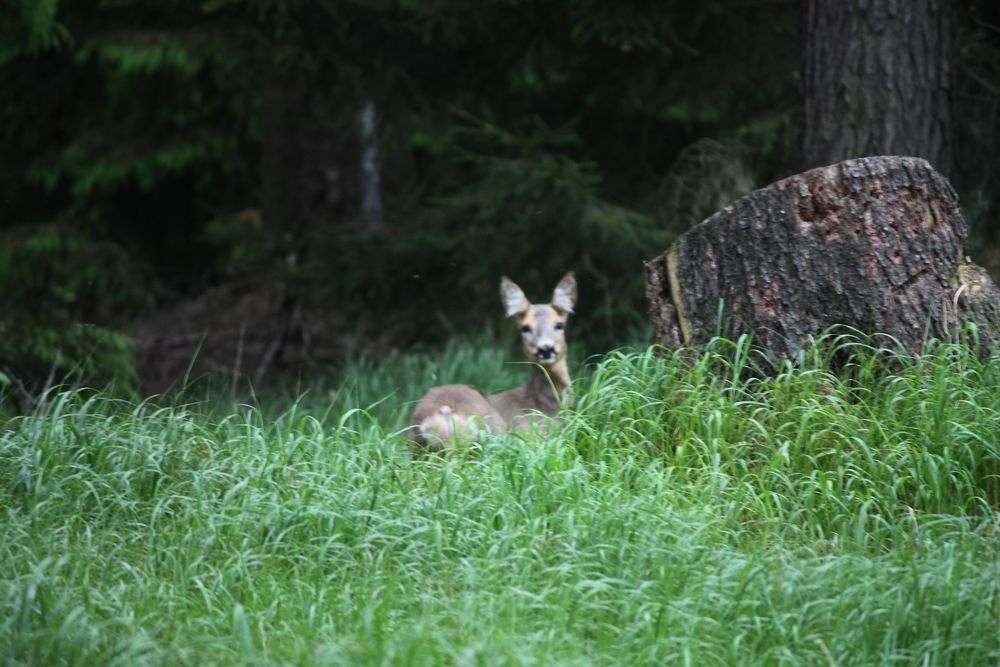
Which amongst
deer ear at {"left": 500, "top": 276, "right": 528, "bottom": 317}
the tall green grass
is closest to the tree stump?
the tall green grass

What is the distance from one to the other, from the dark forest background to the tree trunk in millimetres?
68

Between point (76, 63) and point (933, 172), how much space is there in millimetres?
9762

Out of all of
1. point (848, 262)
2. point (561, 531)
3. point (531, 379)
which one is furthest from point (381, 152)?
point (561, 531)

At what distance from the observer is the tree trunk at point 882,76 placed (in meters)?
5.99

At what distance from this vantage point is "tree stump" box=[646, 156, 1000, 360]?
451cm

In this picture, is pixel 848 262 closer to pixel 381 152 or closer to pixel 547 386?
pixel 547 386

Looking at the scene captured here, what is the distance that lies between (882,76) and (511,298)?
2372mm

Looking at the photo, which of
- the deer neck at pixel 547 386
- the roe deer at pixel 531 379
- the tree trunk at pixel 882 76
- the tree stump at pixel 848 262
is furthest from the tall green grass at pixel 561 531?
the tree trunk at pixel 882 76

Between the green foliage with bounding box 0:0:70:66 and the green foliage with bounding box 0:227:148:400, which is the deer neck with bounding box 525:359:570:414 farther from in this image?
the green foliage with bounding box 0:0:70:66

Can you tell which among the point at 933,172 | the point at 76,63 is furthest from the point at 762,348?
the point at 76,63

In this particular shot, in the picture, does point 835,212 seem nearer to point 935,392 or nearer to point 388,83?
point 935,392

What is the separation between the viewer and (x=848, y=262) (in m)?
4.53

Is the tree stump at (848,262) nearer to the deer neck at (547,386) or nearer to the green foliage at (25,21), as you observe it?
the deer neck at (547,386)

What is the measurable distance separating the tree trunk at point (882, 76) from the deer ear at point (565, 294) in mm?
1543
